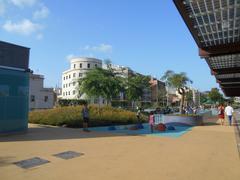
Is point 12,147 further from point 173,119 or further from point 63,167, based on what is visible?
point 173,119

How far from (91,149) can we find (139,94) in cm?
5329

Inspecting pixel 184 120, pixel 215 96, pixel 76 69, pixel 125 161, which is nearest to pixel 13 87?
pixel 125 161

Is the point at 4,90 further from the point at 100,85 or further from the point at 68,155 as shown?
the point at 100,85

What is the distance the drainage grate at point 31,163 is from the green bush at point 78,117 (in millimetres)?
11175

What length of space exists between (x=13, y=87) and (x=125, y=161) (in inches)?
314

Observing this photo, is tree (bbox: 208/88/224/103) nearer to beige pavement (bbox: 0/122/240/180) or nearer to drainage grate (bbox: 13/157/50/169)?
beige pavement (bbox: 0/122/240/180)

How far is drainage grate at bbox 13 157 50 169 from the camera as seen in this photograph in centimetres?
752

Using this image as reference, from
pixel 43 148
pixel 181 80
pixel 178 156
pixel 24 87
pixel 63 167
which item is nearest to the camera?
pixel 63 167

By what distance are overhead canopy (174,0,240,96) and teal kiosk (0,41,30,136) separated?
8007 mm

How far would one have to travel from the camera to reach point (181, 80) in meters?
52.6

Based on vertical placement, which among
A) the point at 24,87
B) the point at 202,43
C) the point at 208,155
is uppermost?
the point at 202,43

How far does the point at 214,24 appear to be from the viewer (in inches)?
450

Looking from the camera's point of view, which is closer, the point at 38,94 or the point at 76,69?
the point at 38,94

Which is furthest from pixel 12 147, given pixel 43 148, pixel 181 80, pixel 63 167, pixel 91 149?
pixel 181 80
